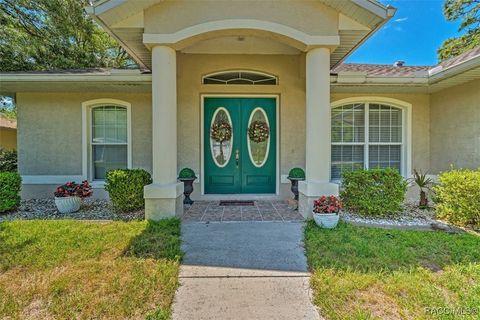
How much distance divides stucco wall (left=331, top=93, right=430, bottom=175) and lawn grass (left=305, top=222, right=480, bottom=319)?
3.49 metres

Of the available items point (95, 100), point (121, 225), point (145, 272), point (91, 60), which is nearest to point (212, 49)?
point (95, 100)

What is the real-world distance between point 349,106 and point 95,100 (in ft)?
23.1

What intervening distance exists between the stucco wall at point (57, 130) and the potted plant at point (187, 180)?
151 cm

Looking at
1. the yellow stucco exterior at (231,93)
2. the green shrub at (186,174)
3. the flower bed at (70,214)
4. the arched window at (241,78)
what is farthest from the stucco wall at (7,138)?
the arched window at (241,78)

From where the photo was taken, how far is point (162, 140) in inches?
206

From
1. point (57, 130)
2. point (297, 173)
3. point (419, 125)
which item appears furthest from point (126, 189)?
point (419, 125)

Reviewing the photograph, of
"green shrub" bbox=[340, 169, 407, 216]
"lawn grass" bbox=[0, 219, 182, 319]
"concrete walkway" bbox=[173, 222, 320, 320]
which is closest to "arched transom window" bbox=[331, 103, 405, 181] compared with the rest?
"green shrub" bbox=[340, 169, 407, 216]

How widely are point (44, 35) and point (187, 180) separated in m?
11.6

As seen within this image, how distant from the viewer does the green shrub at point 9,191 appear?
6039 mm

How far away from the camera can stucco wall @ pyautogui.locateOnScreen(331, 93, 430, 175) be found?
762 centimetres

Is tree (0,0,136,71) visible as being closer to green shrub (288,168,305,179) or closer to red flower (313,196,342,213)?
green shrub (288,168,305,179)

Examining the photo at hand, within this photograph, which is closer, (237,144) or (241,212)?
(241,212)

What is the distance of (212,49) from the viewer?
6.85 metres

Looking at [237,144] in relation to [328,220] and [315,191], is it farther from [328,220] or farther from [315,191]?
[328,220]
